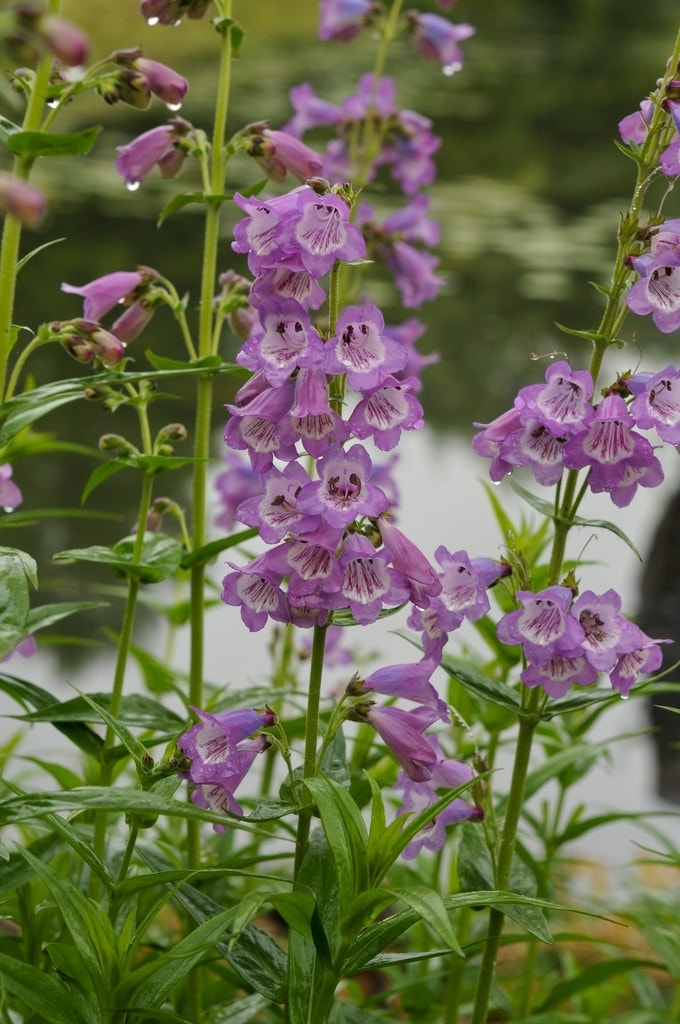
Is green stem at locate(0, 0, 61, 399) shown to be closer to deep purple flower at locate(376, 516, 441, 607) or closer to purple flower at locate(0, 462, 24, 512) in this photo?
purple flower at locate(0, 462, 24, 512)

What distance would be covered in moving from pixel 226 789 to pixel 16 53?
92 centimetres

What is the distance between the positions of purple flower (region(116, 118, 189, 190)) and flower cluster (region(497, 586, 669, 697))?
1022mm

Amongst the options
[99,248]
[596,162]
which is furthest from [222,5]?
[596,162]

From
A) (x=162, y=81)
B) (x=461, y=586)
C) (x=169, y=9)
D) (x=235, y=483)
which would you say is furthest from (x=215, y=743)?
(x=235, y=483)

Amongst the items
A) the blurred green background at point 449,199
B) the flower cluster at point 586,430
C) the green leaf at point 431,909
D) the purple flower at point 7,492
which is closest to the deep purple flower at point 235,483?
the blurred green background at point 449,199

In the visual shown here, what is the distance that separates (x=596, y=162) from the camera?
14.7 metres

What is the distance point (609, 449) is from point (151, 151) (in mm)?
1008

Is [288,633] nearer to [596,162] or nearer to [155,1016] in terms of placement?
[155,1016]

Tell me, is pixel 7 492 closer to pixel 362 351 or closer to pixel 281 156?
pixel 281 156

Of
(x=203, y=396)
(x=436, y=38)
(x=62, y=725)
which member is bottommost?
(x=62, y=725)

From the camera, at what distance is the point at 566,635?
1.73m

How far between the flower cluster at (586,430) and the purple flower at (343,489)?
10.0 inches

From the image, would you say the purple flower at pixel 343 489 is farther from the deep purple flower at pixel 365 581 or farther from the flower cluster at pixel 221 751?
the flower cluster at pixel 221 751

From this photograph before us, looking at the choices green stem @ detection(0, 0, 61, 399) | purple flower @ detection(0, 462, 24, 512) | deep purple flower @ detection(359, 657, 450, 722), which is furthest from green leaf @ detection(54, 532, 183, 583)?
deep purple flower @ detection(359, 657, 450, 722)
